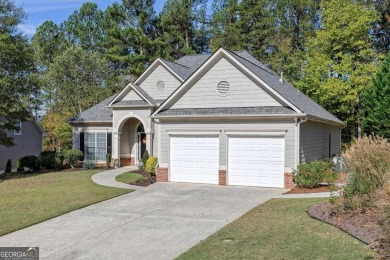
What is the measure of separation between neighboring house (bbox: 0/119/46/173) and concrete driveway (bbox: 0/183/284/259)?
66.7 ft

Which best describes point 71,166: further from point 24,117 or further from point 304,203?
point 304,203

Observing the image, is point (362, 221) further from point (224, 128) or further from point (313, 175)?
point (224, 128)

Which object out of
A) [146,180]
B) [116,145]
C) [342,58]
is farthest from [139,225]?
[342,58]

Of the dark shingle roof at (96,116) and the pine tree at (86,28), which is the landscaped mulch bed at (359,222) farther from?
the pine tree at (86,28)

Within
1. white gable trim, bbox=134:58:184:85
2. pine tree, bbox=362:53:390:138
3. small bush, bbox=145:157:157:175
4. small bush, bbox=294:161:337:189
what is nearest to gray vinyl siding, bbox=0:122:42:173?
white gable trim, bbox=134:58:184:85

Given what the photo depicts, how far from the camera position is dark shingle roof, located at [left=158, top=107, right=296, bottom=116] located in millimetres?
15969

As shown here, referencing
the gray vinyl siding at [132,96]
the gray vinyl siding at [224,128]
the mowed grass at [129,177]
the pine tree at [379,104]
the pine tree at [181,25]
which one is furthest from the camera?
the pine tree at [181,25]

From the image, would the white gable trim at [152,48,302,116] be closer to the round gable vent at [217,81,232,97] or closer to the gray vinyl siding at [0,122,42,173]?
the round gable vent at [217,81,232,97]

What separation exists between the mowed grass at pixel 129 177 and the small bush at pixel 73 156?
20.7 ft

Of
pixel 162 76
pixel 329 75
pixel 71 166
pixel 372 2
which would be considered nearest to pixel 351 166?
pixel 162 76

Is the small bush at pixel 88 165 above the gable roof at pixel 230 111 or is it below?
below

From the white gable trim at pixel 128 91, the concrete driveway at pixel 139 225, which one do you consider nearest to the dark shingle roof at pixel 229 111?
the concrete driveway at pixel 139 225

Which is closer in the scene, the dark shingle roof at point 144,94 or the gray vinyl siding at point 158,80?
the dark shingle roof at point 144,94

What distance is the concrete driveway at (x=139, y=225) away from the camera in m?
8.08
